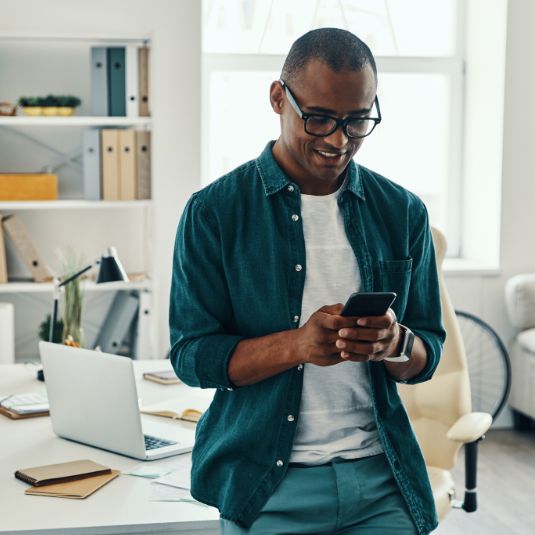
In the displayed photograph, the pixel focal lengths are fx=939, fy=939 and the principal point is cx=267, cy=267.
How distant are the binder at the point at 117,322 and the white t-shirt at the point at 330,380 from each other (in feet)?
9.82

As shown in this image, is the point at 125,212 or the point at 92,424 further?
the point at 125,212

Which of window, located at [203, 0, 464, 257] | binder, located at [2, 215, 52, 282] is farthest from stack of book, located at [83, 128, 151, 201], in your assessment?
window, located at [203, 0, 464, 257]

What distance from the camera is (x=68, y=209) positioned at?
4641 mm

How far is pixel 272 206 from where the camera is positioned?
4.99ft

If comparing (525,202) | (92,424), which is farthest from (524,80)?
(92,424)

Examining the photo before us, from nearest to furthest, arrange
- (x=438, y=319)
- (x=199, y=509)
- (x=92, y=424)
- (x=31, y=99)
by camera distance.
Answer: (x=438, y=319) < (x=199, y=509) < (x=92, y=424) < (x=31, y=99)

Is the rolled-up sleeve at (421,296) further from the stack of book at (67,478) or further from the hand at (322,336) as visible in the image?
the stack of book at (67,478)

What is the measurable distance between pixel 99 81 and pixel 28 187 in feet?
1.90

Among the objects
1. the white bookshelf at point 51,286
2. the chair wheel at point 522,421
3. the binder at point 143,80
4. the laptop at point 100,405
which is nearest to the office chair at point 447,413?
the laptop at point 100,405

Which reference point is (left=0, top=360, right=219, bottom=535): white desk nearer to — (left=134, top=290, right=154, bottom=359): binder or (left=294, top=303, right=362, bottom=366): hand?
(left=294, top=303, right=362, bottom=366): hand

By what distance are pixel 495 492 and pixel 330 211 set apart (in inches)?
108

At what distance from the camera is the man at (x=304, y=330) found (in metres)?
1.43

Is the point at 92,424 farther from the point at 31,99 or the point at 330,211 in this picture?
the point at 31,99

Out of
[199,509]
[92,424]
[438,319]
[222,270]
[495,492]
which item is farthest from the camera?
[495,492]
